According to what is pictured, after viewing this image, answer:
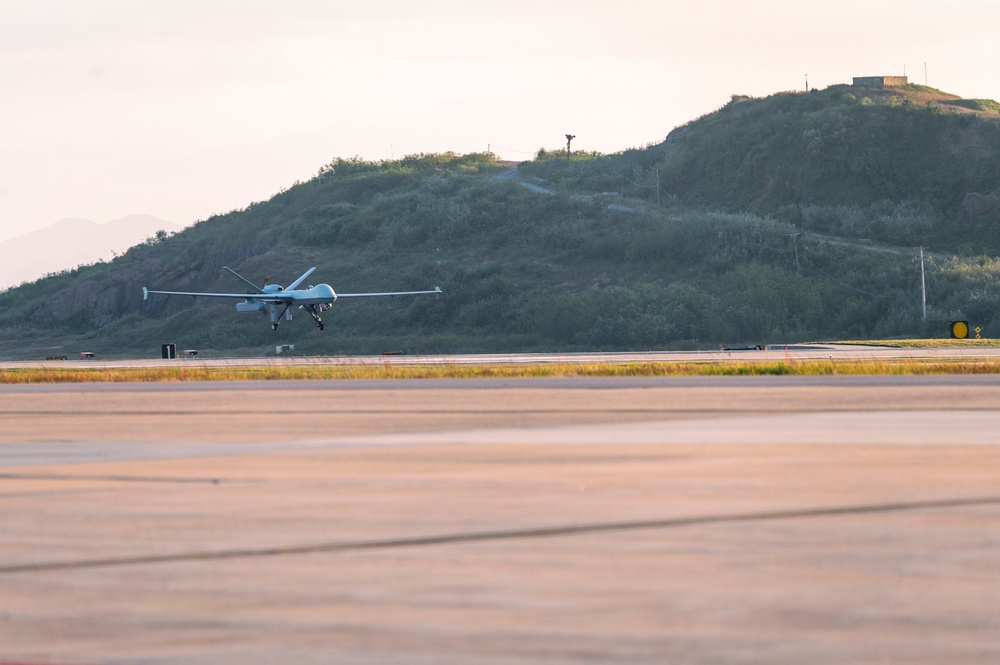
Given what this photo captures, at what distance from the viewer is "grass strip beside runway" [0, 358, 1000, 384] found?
117ft

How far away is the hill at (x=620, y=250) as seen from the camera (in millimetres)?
82188

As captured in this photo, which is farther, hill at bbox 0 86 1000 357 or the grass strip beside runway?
hill at bbox 0 86 1000 357

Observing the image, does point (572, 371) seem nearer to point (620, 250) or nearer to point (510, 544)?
point (510, 544)

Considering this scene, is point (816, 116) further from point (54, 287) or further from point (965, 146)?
point (54, 287)

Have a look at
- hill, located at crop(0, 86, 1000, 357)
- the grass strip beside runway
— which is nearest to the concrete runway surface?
the grass strip beside runway

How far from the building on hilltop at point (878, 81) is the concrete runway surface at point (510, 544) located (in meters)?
118

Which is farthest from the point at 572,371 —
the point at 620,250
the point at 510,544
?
the point at 620,250

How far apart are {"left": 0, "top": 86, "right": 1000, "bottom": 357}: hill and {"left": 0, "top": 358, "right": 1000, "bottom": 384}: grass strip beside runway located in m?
35.3

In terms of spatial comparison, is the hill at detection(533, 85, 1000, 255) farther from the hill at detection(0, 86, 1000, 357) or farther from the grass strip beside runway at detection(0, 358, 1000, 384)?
the grass strip beside runway at detection(0, 358, 1000, 384)

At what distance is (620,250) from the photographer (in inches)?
3986

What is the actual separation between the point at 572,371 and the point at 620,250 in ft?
209

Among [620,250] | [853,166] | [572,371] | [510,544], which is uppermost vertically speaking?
[853,166]

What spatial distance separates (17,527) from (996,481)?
9.90 meters

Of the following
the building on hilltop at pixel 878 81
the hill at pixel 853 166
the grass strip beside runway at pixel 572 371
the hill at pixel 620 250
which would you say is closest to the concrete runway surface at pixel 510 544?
the grass strip beside runway at pixel 572 371
